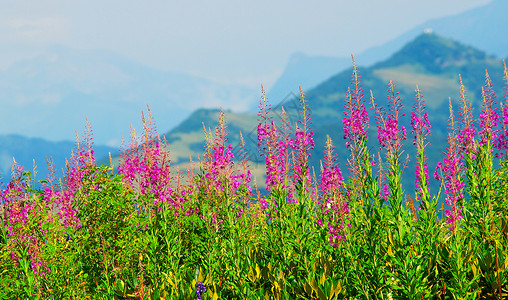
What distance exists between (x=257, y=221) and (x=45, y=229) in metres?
4.69

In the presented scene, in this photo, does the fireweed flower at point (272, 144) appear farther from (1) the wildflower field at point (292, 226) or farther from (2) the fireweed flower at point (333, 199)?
(2) the fireweed flower at point (333, 199)

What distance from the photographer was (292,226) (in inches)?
262

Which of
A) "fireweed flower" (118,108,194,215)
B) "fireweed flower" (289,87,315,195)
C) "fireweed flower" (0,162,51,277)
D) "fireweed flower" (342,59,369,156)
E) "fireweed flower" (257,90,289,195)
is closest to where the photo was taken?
"fireweed flower" (342,59,369,156)

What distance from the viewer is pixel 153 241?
7379 mm

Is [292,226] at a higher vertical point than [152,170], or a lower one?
lower

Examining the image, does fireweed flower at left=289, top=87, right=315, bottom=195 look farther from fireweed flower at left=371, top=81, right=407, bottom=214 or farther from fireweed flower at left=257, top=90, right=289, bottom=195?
fireweed flower at left=371, top=81, right=407, bottom=214

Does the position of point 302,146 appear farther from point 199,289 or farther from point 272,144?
point 199,289

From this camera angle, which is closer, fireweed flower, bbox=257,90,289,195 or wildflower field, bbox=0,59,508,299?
wildflower field, bbox=0,59,508,299

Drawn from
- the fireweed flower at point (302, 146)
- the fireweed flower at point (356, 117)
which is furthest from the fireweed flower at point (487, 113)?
the fireweed flower at point (302, 146)

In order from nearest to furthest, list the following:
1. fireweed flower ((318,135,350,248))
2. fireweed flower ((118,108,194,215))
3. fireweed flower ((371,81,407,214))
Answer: fireweed flower ((371,81,407,214)), fireweed flower ((318,135,350,248)), fireweed flower ((118,108,194,215))

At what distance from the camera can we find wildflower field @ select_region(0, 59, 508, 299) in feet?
20.4

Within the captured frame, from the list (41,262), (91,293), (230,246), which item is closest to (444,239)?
(230,246)

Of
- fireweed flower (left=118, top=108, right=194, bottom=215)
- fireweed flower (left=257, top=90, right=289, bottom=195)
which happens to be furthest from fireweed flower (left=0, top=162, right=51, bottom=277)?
fireweed flower (left=257, top=90, right=289, bottom=195)

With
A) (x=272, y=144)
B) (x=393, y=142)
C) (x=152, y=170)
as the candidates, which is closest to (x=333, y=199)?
(x=272, y=144)
